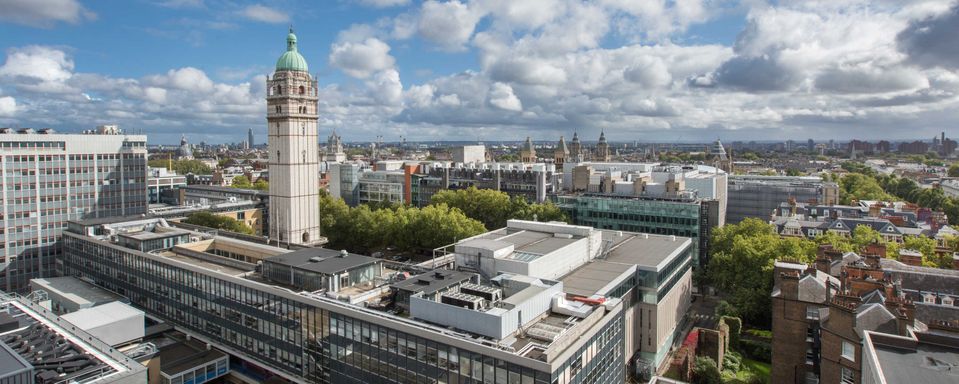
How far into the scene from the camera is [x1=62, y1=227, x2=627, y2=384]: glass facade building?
3284 centimetres

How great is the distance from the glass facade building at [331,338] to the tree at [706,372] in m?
14.8

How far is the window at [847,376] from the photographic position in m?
40.3

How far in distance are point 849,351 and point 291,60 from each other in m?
74.7

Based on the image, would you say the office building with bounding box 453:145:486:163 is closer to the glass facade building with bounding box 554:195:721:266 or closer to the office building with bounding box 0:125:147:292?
the glass facade building with bounding box 554:195:721:266

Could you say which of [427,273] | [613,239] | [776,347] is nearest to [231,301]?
[427,273]

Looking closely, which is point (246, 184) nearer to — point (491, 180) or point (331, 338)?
point (491, 180)

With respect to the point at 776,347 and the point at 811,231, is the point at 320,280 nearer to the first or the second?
the point at 776,347

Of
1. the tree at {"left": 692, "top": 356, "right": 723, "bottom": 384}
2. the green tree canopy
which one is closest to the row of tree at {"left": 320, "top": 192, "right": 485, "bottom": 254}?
the green tree canopy

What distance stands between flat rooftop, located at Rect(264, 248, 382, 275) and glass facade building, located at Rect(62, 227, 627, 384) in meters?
2.95

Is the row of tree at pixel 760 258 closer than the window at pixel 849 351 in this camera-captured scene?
No

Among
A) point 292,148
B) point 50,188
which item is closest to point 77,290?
point 50,188

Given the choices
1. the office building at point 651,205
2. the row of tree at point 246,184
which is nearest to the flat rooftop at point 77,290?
the office building at point 651,205

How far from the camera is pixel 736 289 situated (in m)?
70.4

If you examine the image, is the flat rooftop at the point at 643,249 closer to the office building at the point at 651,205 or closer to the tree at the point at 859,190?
the office building at the point at 651,205
